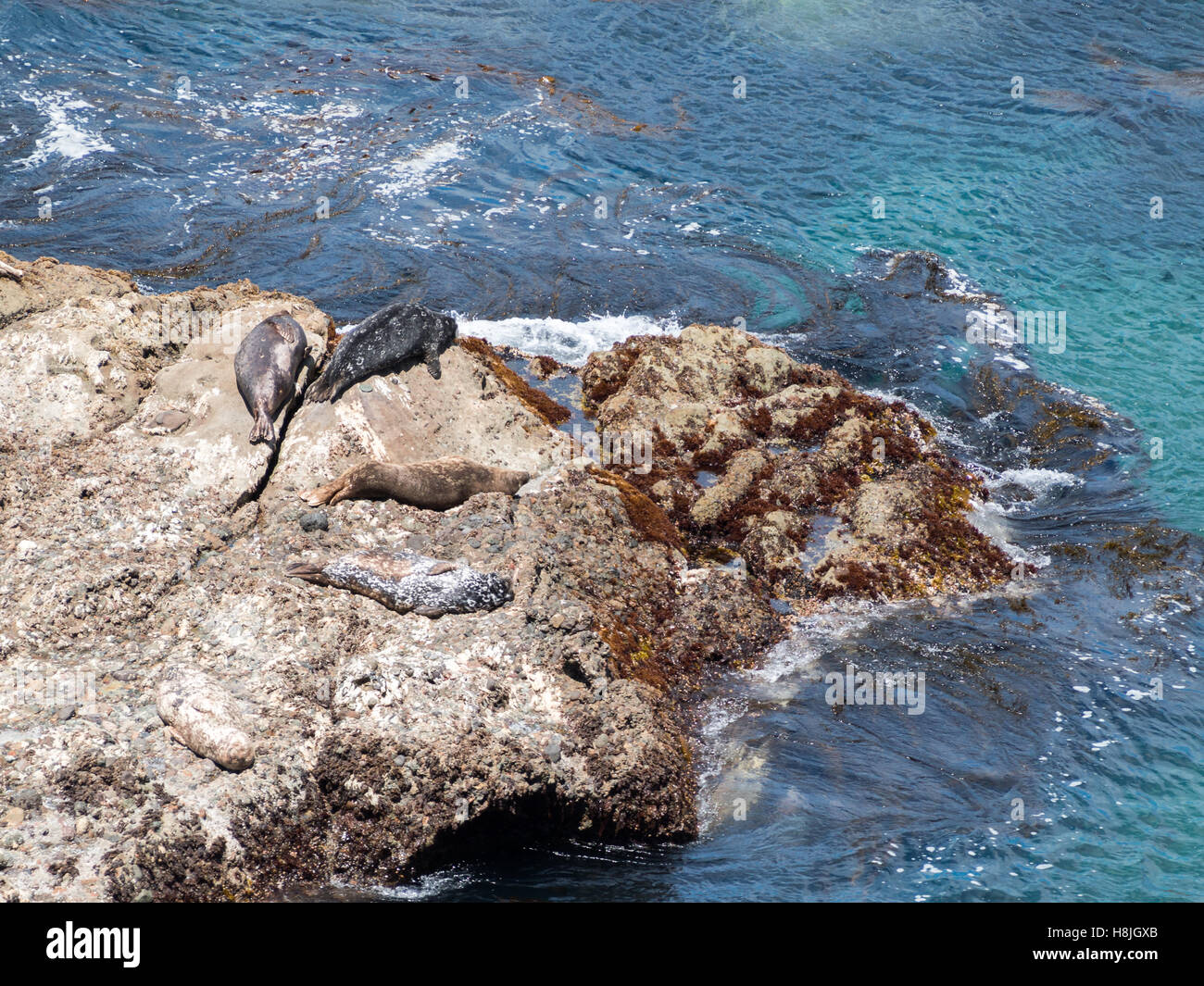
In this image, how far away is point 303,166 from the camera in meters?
17.5

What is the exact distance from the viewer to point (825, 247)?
16797 millimetres

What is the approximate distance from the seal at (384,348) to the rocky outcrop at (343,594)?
0.20 meters

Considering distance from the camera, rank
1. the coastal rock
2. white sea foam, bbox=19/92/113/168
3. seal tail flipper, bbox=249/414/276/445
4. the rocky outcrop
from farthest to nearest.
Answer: white sea foam, bbox=19/92/113/168 < the coastal rock < seal tail flipper, bbox=249/414/276/445 < the rocky outcrop

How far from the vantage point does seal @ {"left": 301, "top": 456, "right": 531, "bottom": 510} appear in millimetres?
7941

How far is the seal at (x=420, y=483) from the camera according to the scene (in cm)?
794

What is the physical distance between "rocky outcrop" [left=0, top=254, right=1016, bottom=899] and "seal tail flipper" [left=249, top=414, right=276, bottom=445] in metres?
0.11

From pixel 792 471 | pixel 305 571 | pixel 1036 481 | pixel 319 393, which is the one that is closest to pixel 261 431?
pixel 319 393

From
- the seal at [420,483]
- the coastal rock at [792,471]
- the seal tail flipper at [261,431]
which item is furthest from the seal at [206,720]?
the coastal rock at [792,471]

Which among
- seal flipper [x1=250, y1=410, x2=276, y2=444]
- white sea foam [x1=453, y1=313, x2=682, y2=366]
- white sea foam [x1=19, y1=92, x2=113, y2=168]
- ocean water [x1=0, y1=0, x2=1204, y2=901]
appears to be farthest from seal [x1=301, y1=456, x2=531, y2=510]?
white sea foam [x1=19, y1=92, x2=113, y2=168]

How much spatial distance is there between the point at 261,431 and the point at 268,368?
650mm
